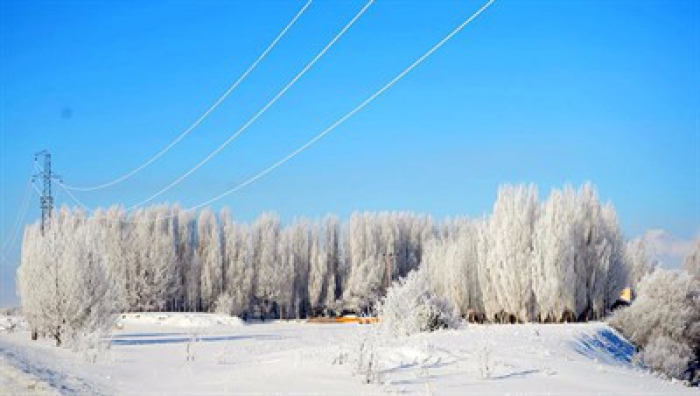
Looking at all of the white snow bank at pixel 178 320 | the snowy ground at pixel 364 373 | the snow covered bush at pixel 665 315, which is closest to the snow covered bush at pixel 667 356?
the snow covered bush at pixel 665 315

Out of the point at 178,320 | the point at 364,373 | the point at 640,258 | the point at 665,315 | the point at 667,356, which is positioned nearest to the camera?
the point at 364,373

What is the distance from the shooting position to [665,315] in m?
22.7

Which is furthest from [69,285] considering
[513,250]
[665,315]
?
[513,250]

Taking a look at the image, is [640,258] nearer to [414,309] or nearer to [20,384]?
[414,309]

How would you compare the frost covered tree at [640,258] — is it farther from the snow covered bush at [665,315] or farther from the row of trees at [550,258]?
the snow covered bush at [665,315]

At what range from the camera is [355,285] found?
5841cm

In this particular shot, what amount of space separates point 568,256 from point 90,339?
21.1m

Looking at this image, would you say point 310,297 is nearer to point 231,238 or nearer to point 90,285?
point 231,238

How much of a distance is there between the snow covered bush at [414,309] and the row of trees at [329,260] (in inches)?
377

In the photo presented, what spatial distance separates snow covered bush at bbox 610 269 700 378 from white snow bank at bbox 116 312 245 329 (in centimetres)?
2412

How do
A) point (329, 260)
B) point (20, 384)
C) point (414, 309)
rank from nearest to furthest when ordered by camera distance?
point (20, 384) < point (414, 309) < point (329, 260)

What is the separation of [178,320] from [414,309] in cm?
2749

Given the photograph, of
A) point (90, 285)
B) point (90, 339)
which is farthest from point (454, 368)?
point (90, 285)

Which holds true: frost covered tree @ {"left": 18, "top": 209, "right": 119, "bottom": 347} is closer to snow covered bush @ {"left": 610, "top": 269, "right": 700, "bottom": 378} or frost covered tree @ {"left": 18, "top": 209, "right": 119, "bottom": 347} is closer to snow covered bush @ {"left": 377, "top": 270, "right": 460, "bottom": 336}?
snow covered bush @ {"left": 377, "top": 270, "right": 460, "bottom": 336}
